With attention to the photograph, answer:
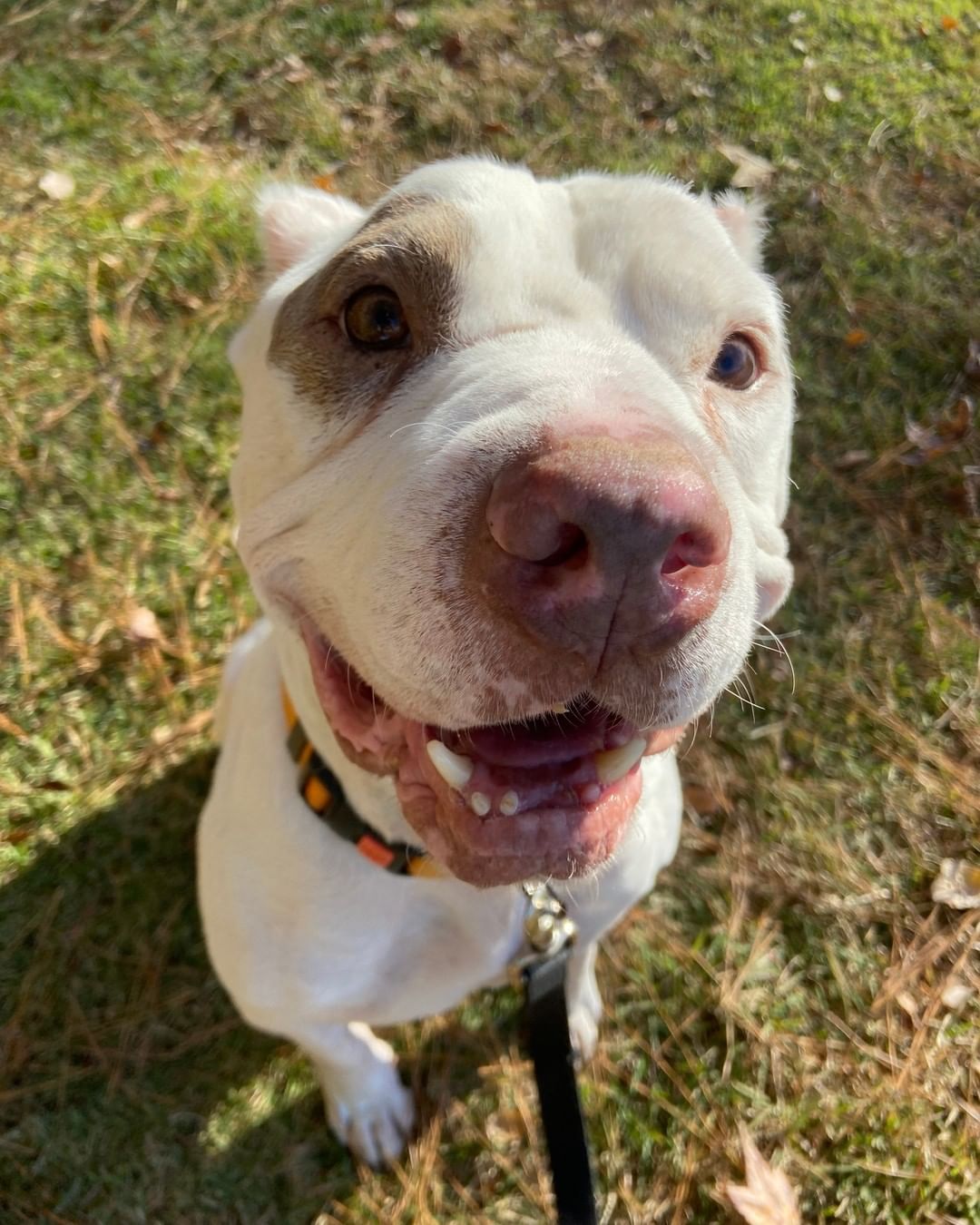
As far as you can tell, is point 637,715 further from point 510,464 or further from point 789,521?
point 789,521

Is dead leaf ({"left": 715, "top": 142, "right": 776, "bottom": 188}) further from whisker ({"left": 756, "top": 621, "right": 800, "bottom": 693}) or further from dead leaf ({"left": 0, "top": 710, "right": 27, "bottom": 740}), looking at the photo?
dead leaf ({"left": 0, "top": 710, "right": 27, "bottom": 740})

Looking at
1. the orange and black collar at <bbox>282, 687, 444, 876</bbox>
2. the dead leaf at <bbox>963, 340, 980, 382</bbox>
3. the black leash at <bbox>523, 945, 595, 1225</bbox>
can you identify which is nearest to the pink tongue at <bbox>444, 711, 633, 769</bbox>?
the orange and black collar at <bbox>282, 687, 444, 876</bbox>

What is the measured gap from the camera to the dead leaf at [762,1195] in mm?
2639

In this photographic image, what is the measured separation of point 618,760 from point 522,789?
0.50ft

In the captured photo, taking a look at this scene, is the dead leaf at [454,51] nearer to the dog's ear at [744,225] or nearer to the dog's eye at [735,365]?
the dog's ear at [744,225]

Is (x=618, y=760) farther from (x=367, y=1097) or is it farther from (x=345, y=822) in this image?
(x=367, y=1097)

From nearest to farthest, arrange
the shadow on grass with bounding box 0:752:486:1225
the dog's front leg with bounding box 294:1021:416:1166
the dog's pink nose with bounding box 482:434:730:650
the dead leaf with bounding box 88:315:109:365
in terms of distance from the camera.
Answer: the dog's pink nose with bounding box 482:434:730:650
the dog's front leg with bounding box 294:1021:416:1166
the shadow on grass with bounding box 0:752:486:1225
the dead leaf with bounding box 88:315:109:365

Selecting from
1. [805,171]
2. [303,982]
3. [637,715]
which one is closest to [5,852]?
[303,982]

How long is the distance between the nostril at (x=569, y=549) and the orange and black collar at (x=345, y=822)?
0.82 meters

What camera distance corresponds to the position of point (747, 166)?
448 cm

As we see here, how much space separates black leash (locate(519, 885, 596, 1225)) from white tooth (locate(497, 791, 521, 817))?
2.46 feet

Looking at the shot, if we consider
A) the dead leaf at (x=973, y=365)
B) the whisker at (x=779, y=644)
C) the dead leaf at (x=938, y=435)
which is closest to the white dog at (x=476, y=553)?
the whisker at (x=779, y=644)

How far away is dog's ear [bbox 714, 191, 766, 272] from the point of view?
6.81ft

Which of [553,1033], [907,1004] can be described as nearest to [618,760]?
[553,1033]
